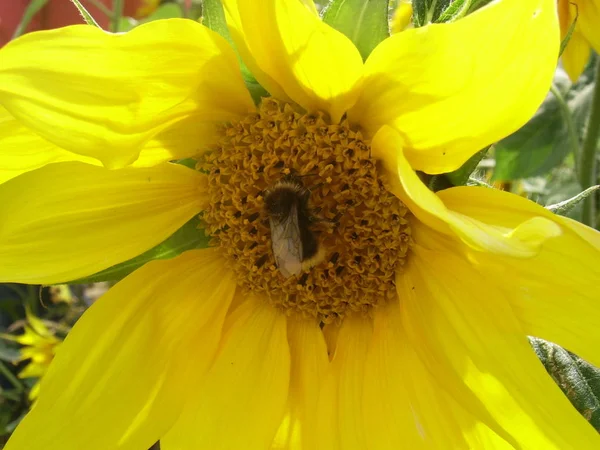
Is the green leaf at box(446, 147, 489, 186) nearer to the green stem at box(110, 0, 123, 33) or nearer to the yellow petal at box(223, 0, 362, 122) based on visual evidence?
the yellow petal at box(223, 0, 362, 122)

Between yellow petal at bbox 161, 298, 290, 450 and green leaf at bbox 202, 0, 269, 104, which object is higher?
green leaf at bbox 202, 0, 269, 104

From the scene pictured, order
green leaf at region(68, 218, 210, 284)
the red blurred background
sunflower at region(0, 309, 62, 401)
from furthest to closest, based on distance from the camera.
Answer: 1. the red blurred background
2. sunflower at region(0, 309, 62, 401)
3. green leaf at region(68, 218, 210, 284)

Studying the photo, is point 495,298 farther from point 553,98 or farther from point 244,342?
point 553,98

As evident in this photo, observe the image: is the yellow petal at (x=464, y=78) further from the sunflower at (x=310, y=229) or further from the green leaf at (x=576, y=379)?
the green leaf at (x=576, y=379)

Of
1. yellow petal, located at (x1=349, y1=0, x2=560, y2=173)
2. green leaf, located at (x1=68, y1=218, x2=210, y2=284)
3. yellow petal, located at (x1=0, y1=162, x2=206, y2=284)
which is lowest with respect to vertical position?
green leaf, located at (x1=68, y1=218, x2=210, y2=284)

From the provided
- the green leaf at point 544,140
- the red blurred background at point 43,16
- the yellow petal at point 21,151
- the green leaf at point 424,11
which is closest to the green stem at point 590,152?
the green leaf at point 544,140

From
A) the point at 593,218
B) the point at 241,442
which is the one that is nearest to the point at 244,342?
the point at 241,442

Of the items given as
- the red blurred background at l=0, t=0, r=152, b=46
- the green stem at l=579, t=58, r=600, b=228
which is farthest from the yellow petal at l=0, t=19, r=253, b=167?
the red blurred background at l=0, t=0, r=152, b=46

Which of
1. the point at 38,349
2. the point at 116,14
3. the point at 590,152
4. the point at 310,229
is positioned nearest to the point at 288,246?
the point at 310,229

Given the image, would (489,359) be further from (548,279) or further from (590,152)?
(590,152)
